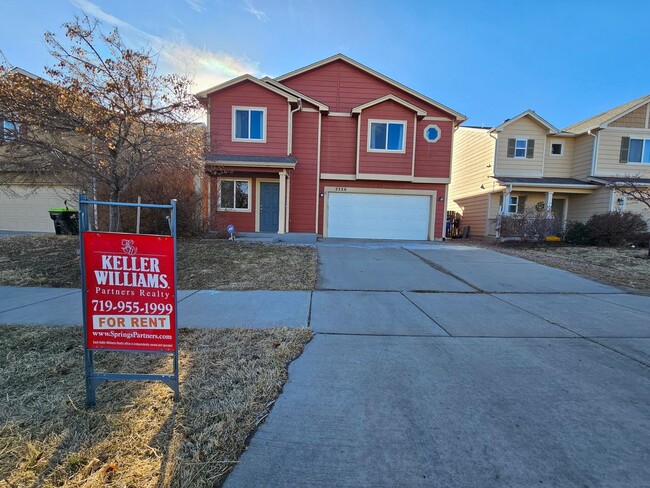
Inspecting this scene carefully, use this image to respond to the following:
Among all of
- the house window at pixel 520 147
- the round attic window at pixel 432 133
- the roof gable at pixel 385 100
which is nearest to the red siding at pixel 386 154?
the roof gable at pixel 385 100

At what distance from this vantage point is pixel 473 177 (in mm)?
20719

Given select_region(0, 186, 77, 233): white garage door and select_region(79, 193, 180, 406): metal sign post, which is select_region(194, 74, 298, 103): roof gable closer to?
select_region(0, 186, 77, 233): white garage door

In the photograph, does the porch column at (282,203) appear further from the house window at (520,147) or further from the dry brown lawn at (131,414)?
the house window at (520,147)

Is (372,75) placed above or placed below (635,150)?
above

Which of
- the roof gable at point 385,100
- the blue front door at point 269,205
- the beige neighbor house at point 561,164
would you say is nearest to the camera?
the roof gable at point 385,100

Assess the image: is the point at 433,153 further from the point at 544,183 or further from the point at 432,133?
the point at 544,183

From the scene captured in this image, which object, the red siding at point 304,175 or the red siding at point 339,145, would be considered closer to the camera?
the red siding at point 304,175

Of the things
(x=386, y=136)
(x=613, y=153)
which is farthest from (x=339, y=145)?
(x=613, y=153)

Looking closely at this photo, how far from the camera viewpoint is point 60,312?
480 cm

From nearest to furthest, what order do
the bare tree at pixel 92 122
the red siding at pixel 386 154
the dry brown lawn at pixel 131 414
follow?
the dry brown lawn at pixel 131 414 → the bare tree at pixel 92 122 → the red siding at pixel 386 154

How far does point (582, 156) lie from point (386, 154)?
12.0 meters

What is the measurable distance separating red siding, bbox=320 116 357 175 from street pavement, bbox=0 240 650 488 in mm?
9934

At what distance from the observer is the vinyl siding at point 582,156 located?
58.9ft

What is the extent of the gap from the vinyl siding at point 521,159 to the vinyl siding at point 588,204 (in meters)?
2.94
